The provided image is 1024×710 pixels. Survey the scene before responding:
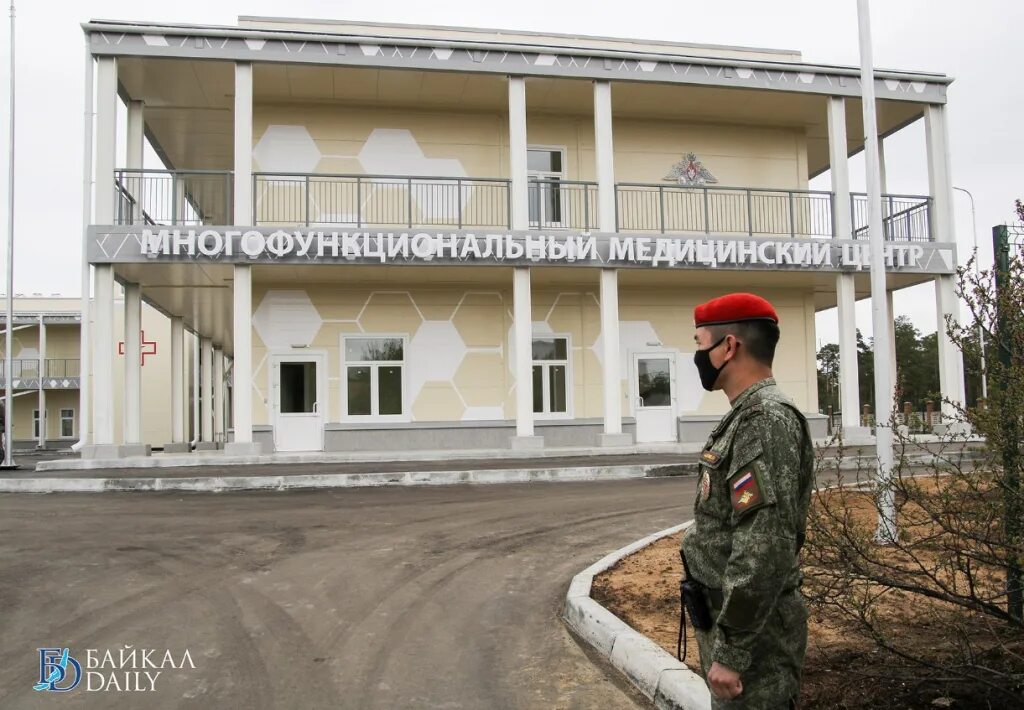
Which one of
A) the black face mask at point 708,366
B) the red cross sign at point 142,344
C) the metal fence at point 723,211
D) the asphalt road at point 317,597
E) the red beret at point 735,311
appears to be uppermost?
Answer: the metal fence at point 723,211

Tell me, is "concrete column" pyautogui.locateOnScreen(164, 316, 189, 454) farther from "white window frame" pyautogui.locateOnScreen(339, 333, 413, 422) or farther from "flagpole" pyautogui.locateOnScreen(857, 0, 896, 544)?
"flagpole" pyautogui.locateOnScreen(857, 0, 896, 544)

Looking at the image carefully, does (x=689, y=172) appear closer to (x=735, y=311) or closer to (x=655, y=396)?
(x=655, y=396)

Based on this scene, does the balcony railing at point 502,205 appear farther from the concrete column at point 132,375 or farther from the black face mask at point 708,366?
the black face mask at point 708,366

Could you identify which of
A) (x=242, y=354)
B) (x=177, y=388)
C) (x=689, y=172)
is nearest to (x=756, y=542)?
(x=242, y=354)

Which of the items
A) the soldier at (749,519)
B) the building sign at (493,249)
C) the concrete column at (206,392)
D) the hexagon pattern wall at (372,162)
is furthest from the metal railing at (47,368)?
the soldier at (749,519)

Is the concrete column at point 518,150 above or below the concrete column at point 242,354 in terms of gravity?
above

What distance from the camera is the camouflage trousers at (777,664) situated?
7.96ft

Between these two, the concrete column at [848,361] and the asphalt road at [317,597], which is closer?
the asphalt road at [317,597]

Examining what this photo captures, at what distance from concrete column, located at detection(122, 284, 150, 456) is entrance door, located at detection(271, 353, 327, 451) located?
118 inches

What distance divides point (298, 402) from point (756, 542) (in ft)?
58.7

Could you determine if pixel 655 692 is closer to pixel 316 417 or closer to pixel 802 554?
pixel 802 554

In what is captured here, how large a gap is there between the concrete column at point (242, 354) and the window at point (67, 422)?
3536cm

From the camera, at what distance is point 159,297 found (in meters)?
21.2

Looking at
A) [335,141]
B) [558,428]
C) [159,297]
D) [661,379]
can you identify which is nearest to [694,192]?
[661,379]
